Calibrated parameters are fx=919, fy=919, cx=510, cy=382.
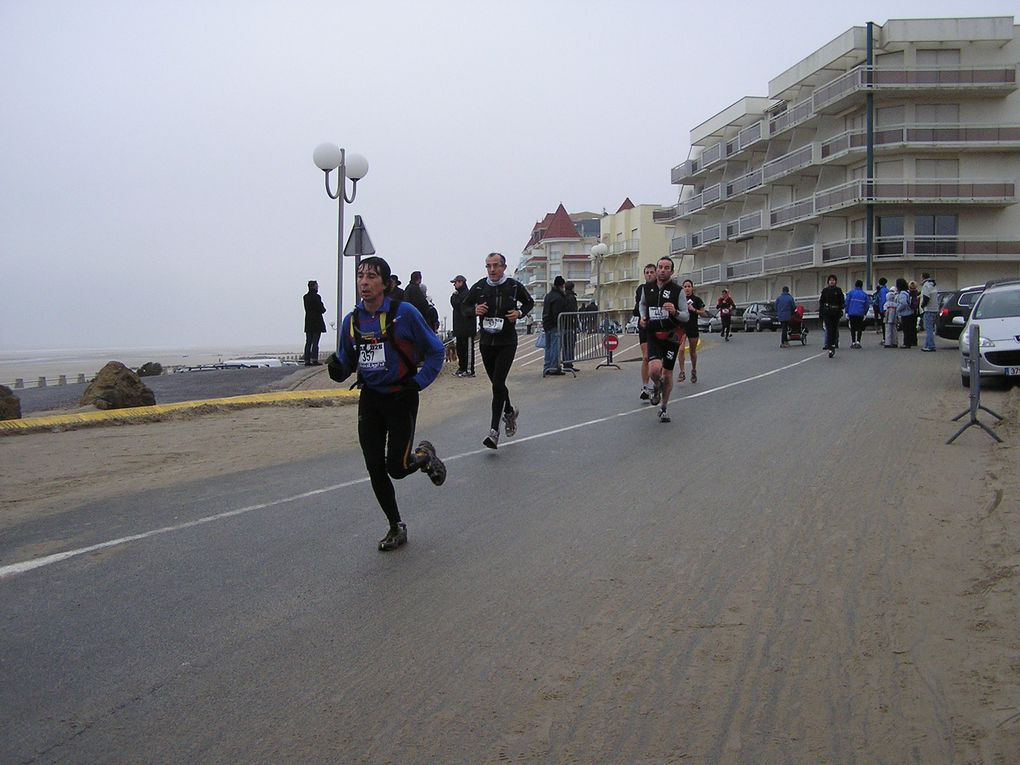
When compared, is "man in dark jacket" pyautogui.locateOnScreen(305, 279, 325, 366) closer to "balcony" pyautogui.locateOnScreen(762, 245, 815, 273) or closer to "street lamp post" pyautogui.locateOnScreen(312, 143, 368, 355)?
"street lamp post" pyautogui.locateOnScreen(312, 143, 368, 355)

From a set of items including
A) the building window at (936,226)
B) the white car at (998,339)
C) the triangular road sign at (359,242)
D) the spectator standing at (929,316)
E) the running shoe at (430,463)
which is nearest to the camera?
the running shoe at (430,463)

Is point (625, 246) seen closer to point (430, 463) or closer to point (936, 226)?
point (936, 226)

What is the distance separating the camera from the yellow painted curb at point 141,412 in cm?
1203

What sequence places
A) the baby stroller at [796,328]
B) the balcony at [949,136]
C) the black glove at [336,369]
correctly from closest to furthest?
the black glove at [336,369]
the baby stroller at [796,328]
the balcony at [949,136]

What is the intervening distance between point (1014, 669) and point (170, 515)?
18.4 feet

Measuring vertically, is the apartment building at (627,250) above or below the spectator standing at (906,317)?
above

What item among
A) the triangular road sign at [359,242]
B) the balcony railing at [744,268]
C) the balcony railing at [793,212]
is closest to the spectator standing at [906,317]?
the triangular road sign at [359,242]

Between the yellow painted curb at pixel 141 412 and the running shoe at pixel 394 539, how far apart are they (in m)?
8.17

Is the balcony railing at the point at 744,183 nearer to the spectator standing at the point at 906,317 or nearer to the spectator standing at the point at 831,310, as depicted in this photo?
the spectator standing at the point at 906,317

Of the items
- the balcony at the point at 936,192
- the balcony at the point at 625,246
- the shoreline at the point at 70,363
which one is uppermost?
the balcony at the point at 625,246

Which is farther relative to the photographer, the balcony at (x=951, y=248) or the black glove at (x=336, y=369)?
the balcony at (x=951, y=248)

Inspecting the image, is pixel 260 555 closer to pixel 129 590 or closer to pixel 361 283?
pixel 129 590

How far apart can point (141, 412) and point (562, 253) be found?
107 m

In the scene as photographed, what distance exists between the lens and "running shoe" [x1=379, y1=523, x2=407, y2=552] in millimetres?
5723
